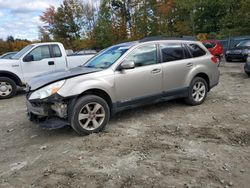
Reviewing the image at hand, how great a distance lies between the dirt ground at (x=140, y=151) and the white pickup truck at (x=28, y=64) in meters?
2.97

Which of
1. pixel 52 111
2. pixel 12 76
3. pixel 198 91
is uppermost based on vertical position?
pixel 12 76

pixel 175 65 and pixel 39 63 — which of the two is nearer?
pixel 175 65

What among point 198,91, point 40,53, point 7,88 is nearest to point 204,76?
point 198,91

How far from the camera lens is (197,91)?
22.6 feet

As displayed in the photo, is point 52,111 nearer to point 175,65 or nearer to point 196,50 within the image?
point 175,65

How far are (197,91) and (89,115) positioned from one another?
9.95ft

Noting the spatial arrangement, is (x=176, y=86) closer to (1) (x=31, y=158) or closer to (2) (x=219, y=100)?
(2) (x=219, y=100)

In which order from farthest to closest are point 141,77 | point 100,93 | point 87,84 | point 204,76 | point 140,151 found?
point 204,76 → point 141,77 → point 100,93 → point 87,84 → point 140,151

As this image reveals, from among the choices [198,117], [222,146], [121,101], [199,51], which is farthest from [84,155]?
[199,51]

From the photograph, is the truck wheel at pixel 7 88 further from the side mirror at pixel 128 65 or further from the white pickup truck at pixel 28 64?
the side mirror at pixel 128 65

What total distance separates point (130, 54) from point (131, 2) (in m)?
31.6

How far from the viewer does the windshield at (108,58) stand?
18.7ft

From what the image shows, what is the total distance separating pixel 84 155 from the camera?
13.9 ft

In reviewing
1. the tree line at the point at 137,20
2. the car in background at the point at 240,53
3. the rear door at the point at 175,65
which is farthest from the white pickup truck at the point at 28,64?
the tree line at the point at 137,20
